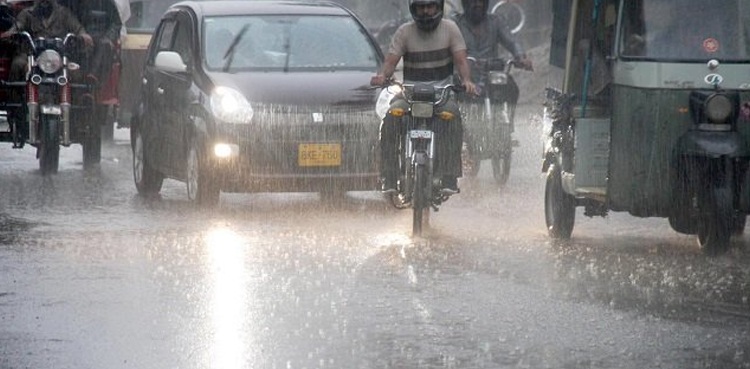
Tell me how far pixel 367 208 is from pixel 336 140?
2.26 feet

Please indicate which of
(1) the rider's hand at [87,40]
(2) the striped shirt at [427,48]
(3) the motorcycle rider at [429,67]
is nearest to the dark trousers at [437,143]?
(3) the motorcycle rider at [429,67]

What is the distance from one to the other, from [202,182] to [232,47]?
1373 millimetres

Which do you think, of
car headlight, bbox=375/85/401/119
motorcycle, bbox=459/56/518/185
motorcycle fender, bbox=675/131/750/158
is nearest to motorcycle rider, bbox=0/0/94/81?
motorcycle, bbox=459/56/518/185

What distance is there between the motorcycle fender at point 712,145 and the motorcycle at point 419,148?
203 cm

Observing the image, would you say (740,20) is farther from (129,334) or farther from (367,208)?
(129,334)

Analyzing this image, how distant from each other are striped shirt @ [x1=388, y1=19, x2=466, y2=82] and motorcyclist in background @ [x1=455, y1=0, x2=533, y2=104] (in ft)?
15.7

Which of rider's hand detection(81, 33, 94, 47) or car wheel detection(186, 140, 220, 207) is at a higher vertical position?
rider's hand detection(81, 33, 94, 47)

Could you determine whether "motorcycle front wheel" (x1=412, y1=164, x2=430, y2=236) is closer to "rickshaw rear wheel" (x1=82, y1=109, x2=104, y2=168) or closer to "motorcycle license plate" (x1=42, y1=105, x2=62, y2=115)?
"motorcycle license plate" (x1=42, y1=105, x2=62, y2=115)

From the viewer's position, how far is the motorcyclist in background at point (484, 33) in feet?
61.8

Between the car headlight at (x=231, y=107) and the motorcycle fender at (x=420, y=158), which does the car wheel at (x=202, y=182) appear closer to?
the car headlight at (x=231, y=107)

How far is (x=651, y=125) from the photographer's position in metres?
12.1

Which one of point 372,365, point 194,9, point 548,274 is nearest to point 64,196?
point 194,9

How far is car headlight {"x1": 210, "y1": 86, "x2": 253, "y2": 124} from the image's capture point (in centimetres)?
1492

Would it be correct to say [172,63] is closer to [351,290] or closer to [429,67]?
[429,67]
